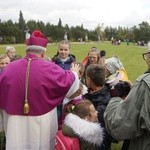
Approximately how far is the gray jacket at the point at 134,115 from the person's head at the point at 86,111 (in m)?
0.94

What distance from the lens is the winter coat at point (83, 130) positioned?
3.65 m

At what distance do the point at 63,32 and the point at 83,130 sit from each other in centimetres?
9262

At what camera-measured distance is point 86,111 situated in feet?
12.6

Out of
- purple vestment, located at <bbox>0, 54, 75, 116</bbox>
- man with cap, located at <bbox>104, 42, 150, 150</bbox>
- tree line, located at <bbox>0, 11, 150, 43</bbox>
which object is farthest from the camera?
tree line, located at <bbox>0, 11, 150, 43</bbox>

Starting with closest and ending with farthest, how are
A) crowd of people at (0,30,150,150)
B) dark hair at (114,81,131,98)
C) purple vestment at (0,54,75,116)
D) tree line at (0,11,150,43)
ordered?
dark hair at (114,81,131,98) < crowd of people at (0,30,150,150) < purple vestment at (0,54,75,116) < tree line at (0,11,150,43)

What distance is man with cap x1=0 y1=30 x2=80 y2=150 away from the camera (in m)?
3.90

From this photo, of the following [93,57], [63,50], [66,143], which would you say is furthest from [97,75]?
[93,57]


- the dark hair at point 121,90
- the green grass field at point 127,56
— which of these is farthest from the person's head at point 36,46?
the green grass field at point 127,56

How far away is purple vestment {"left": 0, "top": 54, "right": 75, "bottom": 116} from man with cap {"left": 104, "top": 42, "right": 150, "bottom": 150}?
117 centimetres

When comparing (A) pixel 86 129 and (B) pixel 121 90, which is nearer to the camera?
(B) pixel 121 90

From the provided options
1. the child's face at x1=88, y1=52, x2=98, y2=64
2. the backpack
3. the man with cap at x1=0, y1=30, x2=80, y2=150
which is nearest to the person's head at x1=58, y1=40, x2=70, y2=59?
the child's face at x1=88, y1=52, x2=98, y2=64

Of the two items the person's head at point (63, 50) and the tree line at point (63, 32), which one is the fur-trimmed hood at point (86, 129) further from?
the tree line at point (63, 32)

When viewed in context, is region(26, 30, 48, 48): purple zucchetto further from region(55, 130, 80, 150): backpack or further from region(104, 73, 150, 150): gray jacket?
region(104, 73, 150, 150): gray jacket

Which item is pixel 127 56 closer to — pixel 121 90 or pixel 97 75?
pixel 97 75
